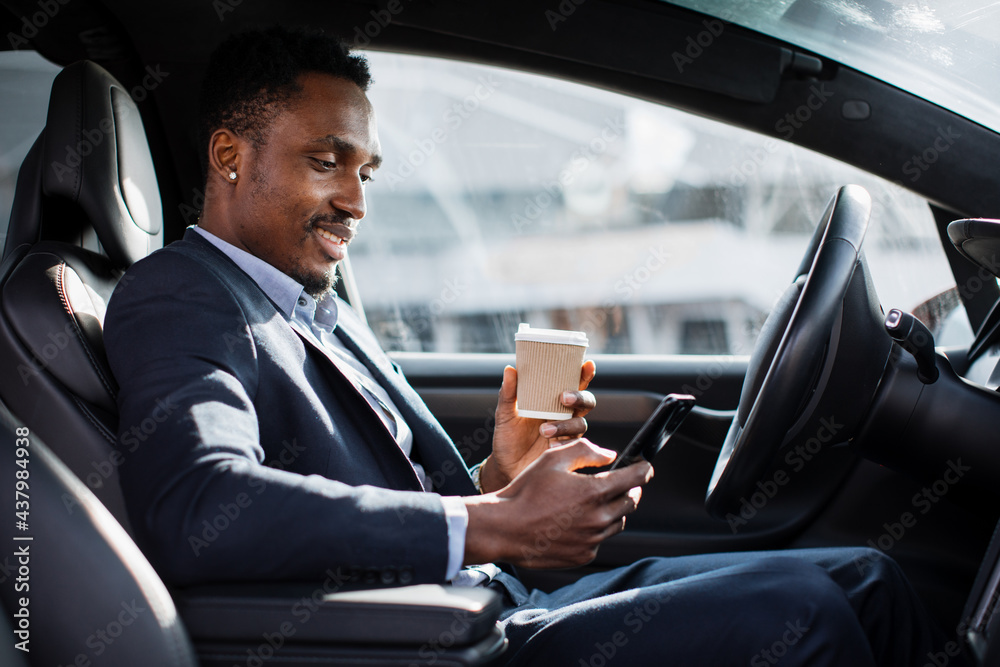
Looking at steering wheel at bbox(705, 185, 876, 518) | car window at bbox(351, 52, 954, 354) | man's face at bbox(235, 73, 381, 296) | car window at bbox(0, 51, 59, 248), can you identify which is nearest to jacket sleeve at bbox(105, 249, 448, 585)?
man's face at bbox(235, 73, 381, 296)

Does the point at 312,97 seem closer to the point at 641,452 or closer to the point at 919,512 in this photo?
the point at 641,452

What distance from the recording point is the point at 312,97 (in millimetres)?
1244

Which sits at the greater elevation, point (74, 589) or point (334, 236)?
point (334, 236)

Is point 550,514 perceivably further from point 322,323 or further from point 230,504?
point 322,323

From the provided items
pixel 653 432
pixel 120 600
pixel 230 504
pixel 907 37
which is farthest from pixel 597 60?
pixel 120 600

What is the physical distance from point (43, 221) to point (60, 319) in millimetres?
253

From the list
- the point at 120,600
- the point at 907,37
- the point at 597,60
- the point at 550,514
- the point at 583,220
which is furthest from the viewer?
the point at 583,220

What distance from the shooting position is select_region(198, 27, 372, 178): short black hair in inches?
48.7

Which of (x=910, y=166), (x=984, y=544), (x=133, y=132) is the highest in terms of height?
(x=910, y=166)

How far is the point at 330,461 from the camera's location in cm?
103

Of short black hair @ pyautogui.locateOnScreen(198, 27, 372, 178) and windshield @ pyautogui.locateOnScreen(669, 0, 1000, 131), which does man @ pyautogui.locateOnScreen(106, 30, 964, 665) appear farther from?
windshield @ pyautogui.locateOnScreen(669, 0, 1000, 131)

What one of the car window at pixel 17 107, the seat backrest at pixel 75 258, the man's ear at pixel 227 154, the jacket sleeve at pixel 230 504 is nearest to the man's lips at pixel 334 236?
the man's ear at pixel 227 154

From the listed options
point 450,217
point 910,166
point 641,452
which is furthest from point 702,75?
point 450,217

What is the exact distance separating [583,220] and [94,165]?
3.71 metres
